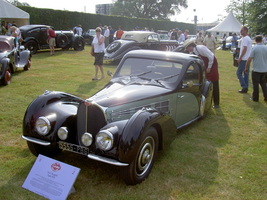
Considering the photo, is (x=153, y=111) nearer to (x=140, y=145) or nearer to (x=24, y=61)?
(x=140, y=145)

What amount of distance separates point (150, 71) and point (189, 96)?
2.82 ft

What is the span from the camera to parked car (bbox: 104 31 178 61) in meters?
13.4

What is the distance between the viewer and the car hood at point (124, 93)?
380cm

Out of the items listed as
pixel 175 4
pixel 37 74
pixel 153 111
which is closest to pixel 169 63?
pixel 153 111

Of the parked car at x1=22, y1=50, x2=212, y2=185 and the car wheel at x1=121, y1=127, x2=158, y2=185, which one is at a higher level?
the parked car at x1=22, y1=50, x2=212, y2=185

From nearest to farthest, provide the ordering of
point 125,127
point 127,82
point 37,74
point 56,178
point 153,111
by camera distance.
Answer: point 56,178 → point 125,127 → point 153,111 → point 127,82 → point 37,74

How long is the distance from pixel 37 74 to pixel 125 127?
8.33 metres

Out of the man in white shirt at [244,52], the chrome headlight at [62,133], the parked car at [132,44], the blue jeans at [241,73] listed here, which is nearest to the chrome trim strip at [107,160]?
the chrome headlight at [62,133]

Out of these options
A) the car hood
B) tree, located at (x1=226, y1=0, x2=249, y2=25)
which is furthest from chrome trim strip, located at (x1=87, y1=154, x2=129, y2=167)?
tree, located at (x1=226, y1=0, x2=249, y2=25)

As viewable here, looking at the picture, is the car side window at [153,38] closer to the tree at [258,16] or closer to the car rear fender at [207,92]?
the car rear fender at [207,92]

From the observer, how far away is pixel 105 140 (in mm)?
3100

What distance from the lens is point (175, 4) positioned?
5750 centimetres

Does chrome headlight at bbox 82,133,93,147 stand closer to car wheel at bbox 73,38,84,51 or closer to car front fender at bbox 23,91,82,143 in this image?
car front fender at bbox 23,91,82,143

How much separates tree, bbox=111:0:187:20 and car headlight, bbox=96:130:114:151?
55.6 meters
